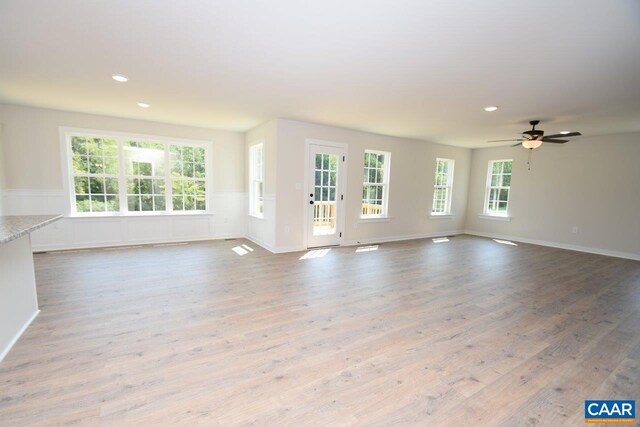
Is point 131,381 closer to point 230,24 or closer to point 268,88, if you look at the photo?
point 230,24

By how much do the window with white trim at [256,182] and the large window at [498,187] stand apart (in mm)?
6142

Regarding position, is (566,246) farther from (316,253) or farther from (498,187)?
(316,253)

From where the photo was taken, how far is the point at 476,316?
9.34 feet

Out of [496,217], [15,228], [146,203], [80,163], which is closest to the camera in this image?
[15,228]

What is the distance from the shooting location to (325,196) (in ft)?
18.7

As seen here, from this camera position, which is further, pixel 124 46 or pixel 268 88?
pixel 268 88

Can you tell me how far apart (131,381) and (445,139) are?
23.0ft

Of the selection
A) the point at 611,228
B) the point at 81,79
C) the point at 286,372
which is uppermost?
the point at 81,79

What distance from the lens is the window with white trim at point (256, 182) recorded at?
19.4 ft

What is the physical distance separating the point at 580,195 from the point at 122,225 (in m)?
9.57

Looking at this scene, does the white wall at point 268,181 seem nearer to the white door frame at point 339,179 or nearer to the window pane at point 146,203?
the white door frame at point 339,179

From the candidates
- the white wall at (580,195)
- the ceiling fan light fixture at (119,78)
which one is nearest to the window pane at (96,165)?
the ceiling fan light fixture at (119,78)

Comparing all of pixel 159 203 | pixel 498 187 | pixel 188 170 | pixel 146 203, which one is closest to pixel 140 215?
pixel 146 203

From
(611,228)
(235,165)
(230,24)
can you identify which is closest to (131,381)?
(230,24)
